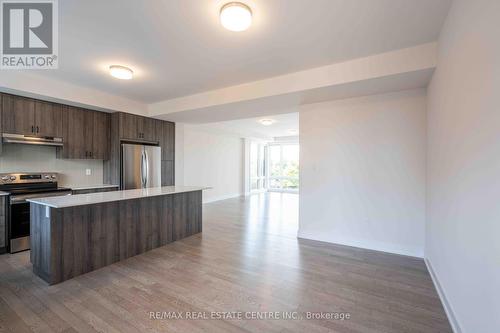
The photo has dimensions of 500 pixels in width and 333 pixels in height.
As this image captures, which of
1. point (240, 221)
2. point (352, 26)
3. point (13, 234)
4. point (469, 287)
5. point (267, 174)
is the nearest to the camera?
point (469, 287)

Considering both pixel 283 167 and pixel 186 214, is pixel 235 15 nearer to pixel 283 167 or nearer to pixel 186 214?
pixel 186 214

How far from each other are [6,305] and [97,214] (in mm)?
1062

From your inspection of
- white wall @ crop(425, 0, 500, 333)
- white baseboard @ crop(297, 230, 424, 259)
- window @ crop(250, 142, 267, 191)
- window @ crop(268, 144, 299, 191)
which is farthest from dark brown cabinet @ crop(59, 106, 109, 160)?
window @ crop(268, 144, 299, 191)

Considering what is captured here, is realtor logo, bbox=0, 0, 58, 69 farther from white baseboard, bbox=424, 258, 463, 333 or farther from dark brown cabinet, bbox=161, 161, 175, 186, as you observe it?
white baseboard, bbox=424, 258, 463, 333

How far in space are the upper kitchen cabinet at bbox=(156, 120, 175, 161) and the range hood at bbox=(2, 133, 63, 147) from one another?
76.1 inches

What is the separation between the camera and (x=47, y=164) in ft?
13.7

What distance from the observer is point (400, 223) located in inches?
133

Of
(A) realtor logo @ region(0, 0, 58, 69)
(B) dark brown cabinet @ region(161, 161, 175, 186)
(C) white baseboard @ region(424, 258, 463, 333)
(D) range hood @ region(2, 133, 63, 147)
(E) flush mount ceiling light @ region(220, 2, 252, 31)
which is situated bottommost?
(C) white baseboard @ region(424, 258, 463, 333)

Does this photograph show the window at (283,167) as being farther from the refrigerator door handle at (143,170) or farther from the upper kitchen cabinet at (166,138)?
the refrigerator door handle at (143,170)

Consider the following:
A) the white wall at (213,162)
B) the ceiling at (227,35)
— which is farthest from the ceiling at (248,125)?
the ceiling at (227,35)

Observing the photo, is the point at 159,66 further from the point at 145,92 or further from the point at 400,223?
the point at 400,223

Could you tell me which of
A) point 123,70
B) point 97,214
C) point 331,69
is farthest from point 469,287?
point 123,70

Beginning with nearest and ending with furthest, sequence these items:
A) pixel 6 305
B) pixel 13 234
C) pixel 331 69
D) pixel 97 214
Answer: pixel 6 305, pixel 97 214, pixel 331 69, pixel 13 234

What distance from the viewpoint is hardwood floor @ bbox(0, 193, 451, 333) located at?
1850mm
